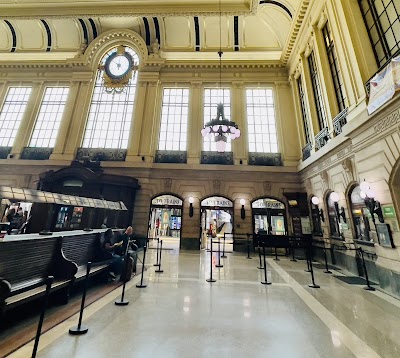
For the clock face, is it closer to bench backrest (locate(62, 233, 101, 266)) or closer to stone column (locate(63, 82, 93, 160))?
stone column (locate(63, 82, 93, 160))

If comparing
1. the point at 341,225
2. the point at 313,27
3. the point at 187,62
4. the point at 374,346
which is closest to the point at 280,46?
the point at 313,27

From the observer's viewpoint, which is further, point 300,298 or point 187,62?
point 187,62

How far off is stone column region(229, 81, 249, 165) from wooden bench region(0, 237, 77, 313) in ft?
32.0

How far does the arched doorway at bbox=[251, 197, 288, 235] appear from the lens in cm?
1124

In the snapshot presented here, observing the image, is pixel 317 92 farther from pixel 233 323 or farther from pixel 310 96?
pixel 233 323

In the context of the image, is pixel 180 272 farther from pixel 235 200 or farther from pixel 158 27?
pixel 158 27

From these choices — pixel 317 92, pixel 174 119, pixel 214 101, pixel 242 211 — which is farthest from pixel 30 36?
pixel 317 92

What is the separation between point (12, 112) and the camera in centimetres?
1356

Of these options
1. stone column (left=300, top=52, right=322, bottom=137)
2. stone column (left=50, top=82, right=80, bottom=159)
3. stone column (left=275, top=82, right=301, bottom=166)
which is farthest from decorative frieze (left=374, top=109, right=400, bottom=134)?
stone column (left=50, top=82, right=80, bottom=159)

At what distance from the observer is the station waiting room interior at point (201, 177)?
3.21 metres

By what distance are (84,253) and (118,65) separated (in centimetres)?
1369

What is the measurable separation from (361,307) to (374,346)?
164 centimetres

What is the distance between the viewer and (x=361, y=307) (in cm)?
411

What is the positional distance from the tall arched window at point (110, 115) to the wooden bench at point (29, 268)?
9.51 m
